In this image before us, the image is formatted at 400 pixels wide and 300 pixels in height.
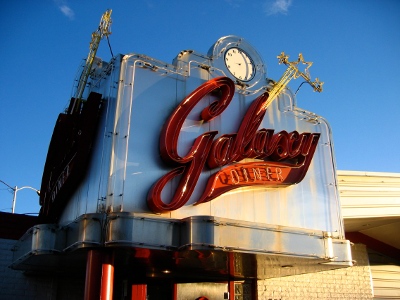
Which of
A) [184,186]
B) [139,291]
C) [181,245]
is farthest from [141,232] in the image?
[139,291]

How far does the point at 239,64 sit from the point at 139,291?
690cm

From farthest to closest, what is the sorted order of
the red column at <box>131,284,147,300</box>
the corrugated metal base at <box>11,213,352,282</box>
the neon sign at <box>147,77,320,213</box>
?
the red column at <box>131,284,147,300</box> → the neon sign at <box>147,77,320,213</box> → the corrugated metal base at <box>11,213,352,282</box>

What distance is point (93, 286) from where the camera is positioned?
8.86m

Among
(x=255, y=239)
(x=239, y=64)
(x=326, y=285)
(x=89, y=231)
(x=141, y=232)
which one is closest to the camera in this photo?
(x=89, y=231)

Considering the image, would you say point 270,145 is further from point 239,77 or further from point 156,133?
point 156,133

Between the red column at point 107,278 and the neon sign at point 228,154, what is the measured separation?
52.3 inches

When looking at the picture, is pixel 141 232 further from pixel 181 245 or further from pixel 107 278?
pixel 107 278

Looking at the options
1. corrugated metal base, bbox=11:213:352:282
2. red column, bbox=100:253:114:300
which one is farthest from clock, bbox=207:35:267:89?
red column, bbox=100:253:114:300

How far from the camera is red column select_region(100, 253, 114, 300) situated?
348 inches

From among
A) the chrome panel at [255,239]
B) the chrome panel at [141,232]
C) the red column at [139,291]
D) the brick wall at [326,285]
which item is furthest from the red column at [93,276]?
the brick wall at [326,285]

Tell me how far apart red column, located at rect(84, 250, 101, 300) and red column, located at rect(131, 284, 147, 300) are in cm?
414

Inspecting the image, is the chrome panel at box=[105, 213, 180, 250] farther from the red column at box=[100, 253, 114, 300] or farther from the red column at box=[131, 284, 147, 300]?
the red column at box=[131, 284, 147, 300]

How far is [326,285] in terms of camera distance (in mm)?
17359

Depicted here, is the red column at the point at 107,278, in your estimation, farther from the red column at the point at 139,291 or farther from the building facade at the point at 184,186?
the red column at the point at 139,291
